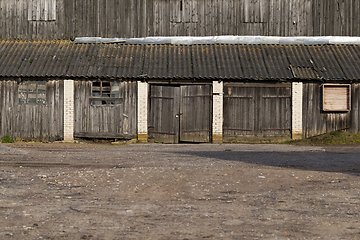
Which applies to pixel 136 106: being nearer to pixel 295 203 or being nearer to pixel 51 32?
pixel 51 32

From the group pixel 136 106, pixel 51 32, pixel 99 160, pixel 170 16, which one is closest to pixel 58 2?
pixel 51 32

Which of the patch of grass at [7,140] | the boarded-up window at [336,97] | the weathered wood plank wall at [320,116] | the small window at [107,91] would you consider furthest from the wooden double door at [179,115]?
the patch of grass at [7,140]

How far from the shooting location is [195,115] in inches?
785

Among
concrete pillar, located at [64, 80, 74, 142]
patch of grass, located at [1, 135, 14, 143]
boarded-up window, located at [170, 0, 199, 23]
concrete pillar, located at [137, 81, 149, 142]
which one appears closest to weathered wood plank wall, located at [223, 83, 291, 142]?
concrete pillar, located at [137, 81, 149, 142]

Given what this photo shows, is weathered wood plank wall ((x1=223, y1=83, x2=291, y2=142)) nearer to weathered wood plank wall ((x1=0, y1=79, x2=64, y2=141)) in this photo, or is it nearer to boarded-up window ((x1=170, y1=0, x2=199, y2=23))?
boarded-up window ((x1=170, y1=0, x2=199, y2=23))

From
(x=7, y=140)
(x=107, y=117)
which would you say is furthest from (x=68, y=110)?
(x=7, y=140)

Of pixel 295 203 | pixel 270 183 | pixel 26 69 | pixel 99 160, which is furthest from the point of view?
pixel 26 69

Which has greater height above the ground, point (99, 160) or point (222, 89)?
point (222, 89)

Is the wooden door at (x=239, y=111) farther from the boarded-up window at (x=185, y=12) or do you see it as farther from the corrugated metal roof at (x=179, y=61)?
the boarded-up window at (x=185, y=12)

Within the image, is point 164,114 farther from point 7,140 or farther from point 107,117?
point 7,140

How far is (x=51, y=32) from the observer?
22109 millimetres

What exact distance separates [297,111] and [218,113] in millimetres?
3607

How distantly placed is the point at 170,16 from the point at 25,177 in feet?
47.4

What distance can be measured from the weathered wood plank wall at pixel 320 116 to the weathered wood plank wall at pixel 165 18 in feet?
11.8
